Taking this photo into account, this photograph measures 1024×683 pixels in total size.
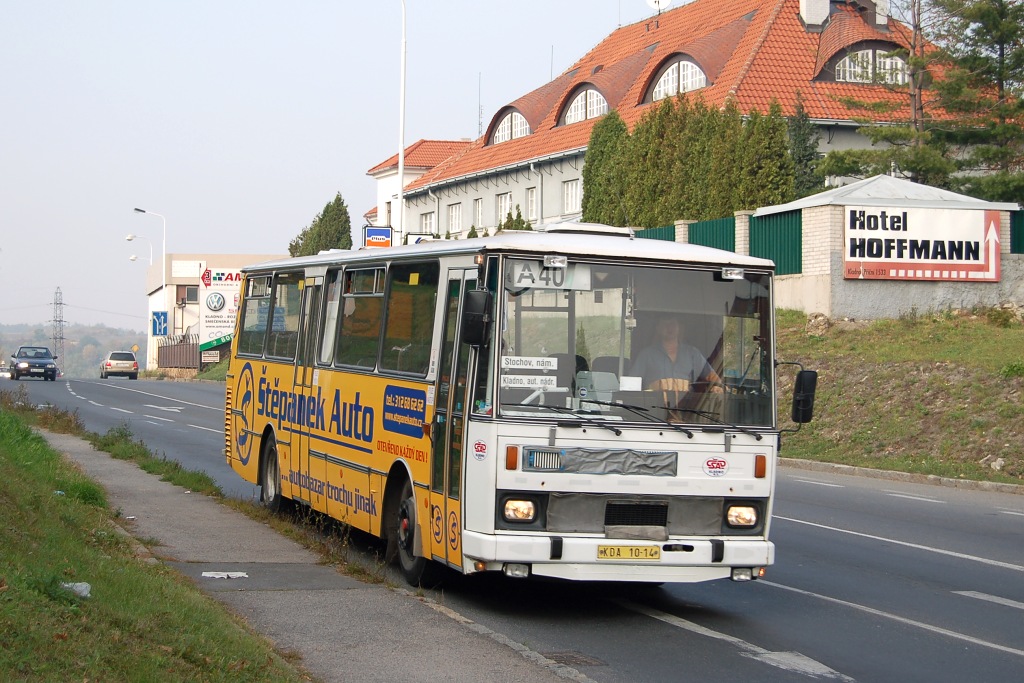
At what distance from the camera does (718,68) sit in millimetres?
49719

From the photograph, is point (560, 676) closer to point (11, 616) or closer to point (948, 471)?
point (11, 616)

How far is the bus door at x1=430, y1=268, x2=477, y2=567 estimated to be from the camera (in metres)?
9.55

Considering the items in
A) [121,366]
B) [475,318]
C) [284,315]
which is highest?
[284,315]

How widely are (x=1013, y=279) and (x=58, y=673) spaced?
29.1m

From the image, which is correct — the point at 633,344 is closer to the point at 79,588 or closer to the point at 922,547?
the point at 79,588

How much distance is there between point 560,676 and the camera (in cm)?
757

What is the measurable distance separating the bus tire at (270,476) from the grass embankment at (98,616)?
3.94m

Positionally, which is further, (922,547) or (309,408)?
(922,547)

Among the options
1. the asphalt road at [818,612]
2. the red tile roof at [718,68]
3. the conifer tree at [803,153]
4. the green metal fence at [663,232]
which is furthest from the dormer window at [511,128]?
the asphalt road at [818,612]

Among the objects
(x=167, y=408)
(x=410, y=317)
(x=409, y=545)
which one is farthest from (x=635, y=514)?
(x=167, y=408)

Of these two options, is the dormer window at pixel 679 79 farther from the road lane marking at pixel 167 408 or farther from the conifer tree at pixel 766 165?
the road lane marking at pixel 167 408

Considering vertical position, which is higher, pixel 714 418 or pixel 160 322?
pixel 160 322

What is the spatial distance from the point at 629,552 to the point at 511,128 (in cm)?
5635

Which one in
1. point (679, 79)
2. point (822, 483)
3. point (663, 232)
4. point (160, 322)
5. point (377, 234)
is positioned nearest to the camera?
point (822, 483)
